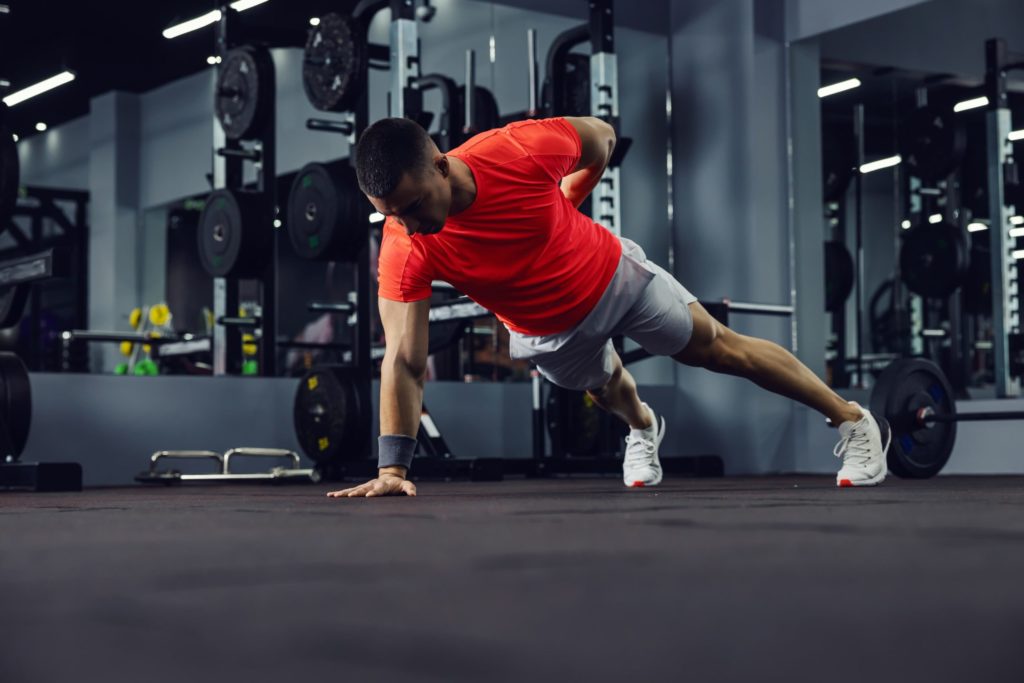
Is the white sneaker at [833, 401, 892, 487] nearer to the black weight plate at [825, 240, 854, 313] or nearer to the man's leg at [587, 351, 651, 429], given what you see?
the man's leg at [587, 351, 651, 429]

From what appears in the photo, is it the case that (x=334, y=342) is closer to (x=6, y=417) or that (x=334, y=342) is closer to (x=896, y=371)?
(x=6, y=417)

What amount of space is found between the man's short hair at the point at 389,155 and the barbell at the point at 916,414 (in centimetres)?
166

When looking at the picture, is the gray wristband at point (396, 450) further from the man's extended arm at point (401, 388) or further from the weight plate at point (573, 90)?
the weight plate at point (573, 90)

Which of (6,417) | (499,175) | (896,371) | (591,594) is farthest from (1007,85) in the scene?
(591,594)

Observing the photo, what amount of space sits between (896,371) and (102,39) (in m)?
3.71

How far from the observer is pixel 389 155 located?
6.52 ft

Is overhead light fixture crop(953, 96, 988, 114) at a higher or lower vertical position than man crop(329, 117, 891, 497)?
higher

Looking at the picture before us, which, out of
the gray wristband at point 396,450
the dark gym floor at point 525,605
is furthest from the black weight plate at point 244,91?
the dark gym floor at point 525,605

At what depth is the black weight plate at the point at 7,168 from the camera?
12.3ft

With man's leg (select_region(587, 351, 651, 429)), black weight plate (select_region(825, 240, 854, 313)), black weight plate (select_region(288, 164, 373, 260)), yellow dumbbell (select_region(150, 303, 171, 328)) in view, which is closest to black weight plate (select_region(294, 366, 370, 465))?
black weight plate (select_region(288, 164, 373, 260))

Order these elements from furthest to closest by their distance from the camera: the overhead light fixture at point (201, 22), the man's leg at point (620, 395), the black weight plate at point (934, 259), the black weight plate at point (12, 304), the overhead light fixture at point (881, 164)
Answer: the overhead light fixture at point (881, 164) → the black weight plate at point (934, 259) → the overhead light fixture at point (201, 22) → the black weight plate at point (12, 304) → the man's leg at point (620, 395)

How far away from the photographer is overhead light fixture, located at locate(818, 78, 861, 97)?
19.3ft

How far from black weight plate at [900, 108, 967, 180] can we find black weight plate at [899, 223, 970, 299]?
0.28 m

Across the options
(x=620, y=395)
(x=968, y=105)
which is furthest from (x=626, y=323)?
(x=968, y=105)
